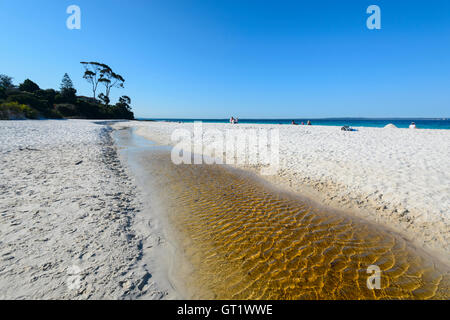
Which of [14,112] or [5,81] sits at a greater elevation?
[5,81]

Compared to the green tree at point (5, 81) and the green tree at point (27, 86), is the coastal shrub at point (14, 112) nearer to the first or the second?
the green tree at point (27, 86)

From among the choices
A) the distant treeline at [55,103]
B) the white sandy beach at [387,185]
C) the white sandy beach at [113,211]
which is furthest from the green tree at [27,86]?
the white sandy beach at [387,185]

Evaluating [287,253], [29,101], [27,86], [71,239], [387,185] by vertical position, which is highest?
[27,86]

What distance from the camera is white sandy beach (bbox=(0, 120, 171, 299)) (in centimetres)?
278

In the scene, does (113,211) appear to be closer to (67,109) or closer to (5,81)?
(67,109)

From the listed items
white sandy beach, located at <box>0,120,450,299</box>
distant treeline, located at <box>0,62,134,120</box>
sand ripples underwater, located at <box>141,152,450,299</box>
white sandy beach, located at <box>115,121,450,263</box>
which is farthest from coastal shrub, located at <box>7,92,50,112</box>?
white sandy beach, located at <box>115,121,450,263</box>

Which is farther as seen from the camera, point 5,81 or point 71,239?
point 5,81

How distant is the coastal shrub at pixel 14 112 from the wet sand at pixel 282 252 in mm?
45305

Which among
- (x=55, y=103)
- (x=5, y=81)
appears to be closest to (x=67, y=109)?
(x=55, y=103)

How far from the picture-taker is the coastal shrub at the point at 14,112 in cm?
3176

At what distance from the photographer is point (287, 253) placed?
416 cm

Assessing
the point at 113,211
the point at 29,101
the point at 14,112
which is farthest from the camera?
the point at 29,101

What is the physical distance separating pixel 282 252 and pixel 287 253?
0.38ft
